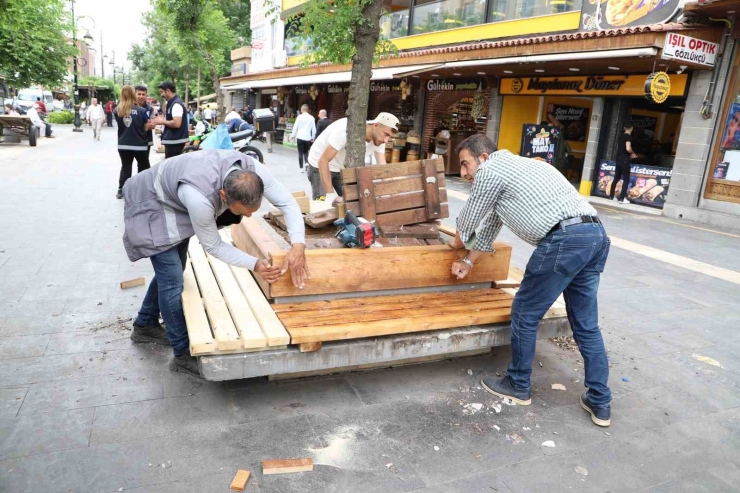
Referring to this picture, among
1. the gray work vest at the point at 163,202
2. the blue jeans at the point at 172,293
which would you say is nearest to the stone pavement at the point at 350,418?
the blue jeans at the point at 172,293

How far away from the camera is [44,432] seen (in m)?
2.73

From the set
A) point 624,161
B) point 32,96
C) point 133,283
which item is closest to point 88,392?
point 133,283

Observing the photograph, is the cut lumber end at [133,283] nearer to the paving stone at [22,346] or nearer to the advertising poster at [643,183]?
the paving stone at [22,346]

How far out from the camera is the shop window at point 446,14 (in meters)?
14.9

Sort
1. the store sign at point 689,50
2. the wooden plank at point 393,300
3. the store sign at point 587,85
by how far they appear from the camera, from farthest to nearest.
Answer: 1. the store sign at point 587,85
2. the store sign at point 689,50
3. the wooden plank at point 393,300

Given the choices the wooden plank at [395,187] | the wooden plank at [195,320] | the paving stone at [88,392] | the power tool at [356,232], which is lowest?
the paving stone at [88,392]

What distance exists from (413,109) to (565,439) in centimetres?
1639

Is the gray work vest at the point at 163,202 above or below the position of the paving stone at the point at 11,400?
above

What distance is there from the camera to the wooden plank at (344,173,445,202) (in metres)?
3.99

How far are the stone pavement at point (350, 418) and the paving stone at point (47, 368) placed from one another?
0.01 meters

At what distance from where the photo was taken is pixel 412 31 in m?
17.6

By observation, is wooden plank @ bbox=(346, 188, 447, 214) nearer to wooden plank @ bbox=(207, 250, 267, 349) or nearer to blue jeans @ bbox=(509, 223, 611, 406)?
wooden plank @ bbox=(207, 250, 267, 349)

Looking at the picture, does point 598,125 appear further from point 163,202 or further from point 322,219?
point 163,202

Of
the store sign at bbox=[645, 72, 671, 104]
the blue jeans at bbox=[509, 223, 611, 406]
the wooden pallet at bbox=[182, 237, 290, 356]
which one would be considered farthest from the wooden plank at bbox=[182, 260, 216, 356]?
the store sign at bbox=[645, 72, 671, 104]
